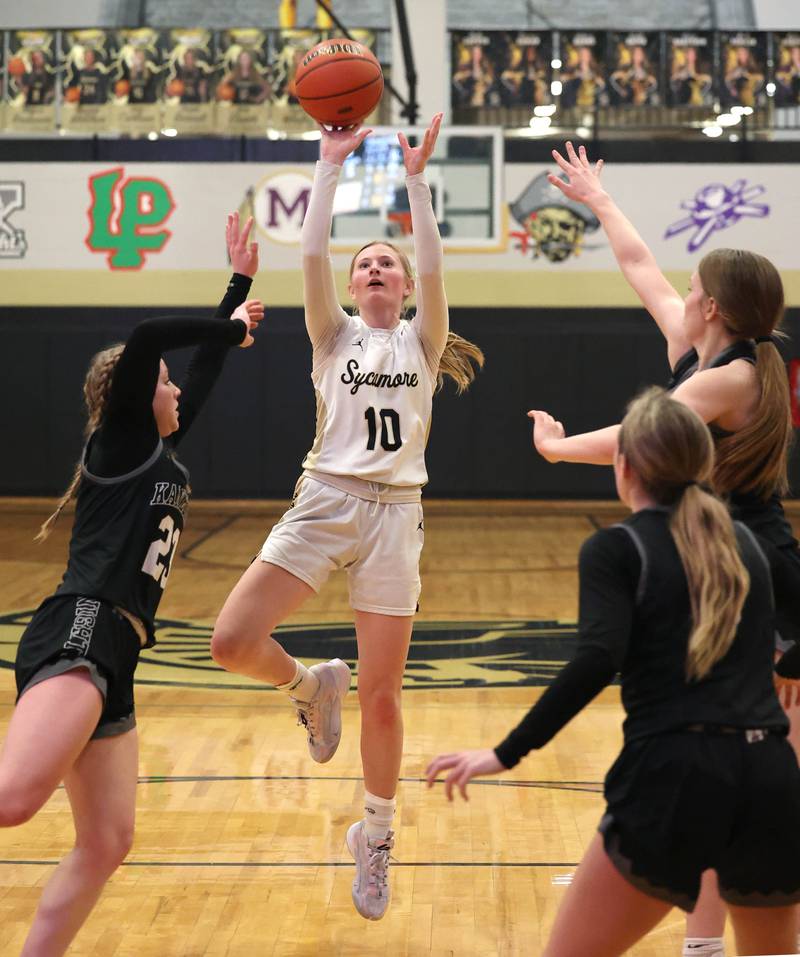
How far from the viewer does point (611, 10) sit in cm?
1571

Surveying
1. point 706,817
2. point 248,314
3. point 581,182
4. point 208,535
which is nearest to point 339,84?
point 581,182

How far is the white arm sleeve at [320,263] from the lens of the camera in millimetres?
3654

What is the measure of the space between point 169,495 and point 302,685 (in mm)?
1125

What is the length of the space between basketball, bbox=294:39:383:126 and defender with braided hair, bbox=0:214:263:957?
61.7 inches

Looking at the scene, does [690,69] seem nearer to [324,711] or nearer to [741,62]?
[741,62]

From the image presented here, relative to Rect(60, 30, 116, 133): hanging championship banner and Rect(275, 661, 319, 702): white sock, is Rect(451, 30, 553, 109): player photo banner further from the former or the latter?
Rect(275, 661, 319, 702): white sock

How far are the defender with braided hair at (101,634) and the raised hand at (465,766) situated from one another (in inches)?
37.1

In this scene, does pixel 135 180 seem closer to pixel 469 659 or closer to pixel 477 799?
pixel 469 659

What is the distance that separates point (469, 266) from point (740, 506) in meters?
12.1

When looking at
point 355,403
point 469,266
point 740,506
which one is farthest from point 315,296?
point 469,266

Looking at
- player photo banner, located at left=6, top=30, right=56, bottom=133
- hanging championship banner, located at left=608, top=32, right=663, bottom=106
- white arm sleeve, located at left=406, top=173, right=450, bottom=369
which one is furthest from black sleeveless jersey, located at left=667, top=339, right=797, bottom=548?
player photo banner, located at left=6, top=30, right=56, bottom=133

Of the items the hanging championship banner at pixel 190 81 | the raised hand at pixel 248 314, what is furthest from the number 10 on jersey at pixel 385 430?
the hanging championship banner at pixel 190 81

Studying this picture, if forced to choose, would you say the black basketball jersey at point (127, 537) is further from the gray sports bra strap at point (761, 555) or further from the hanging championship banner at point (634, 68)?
the hanging championship banner at point (634, 68)

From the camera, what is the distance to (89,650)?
271cm
